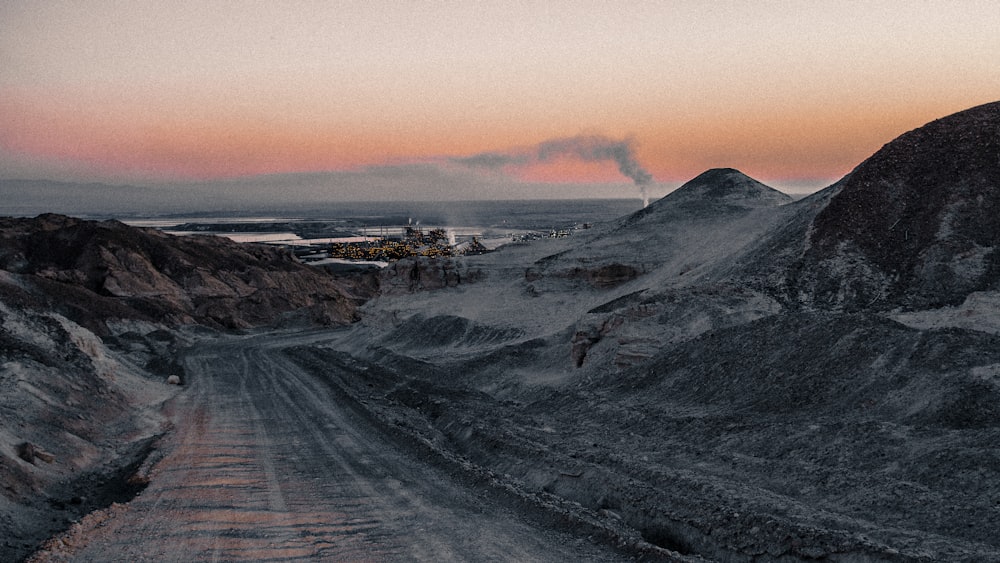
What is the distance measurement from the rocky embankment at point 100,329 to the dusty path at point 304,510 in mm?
1164

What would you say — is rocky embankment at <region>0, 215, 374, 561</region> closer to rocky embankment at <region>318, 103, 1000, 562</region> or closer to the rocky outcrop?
rocky embankment at <region>318, 103, 1000, 562</region>

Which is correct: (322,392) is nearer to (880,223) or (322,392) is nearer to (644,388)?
(644,388)

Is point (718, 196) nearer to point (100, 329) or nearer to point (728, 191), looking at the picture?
point (728, 191)

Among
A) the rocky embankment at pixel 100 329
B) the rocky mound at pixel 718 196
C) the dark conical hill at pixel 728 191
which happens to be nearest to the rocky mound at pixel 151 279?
the rocky embankment at pixel 100 329

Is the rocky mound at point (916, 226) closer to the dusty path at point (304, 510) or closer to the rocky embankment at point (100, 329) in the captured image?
the dusty path at point (304, 510)

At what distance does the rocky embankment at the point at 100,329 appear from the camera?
13461 mm

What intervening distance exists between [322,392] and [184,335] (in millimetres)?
26189

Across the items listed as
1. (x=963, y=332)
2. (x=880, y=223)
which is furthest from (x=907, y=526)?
(x=880, y=223)

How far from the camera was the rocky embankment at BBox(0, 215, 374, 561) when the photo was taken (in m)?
13.5

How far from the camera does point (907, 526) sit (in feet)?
30.7

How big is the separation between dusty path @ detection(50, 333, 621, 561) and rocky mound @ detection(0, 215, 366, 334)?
102ft

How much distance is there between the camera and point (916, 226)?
2050 cm

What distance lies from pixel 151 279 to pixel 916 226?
5346cm

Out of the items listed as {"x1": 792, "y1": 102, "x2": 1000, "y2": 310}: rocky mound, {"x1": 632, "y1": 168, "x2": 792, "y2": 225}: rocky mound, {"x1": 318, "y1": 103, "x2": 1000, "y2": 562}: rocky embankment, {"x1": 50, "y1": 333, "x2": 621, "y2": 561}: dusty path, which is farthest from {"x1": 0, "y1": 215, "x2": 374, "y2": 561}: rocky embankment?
{"x1": 632, "y1": 168, "x2": 792, "y2": 225}: rocky mound
